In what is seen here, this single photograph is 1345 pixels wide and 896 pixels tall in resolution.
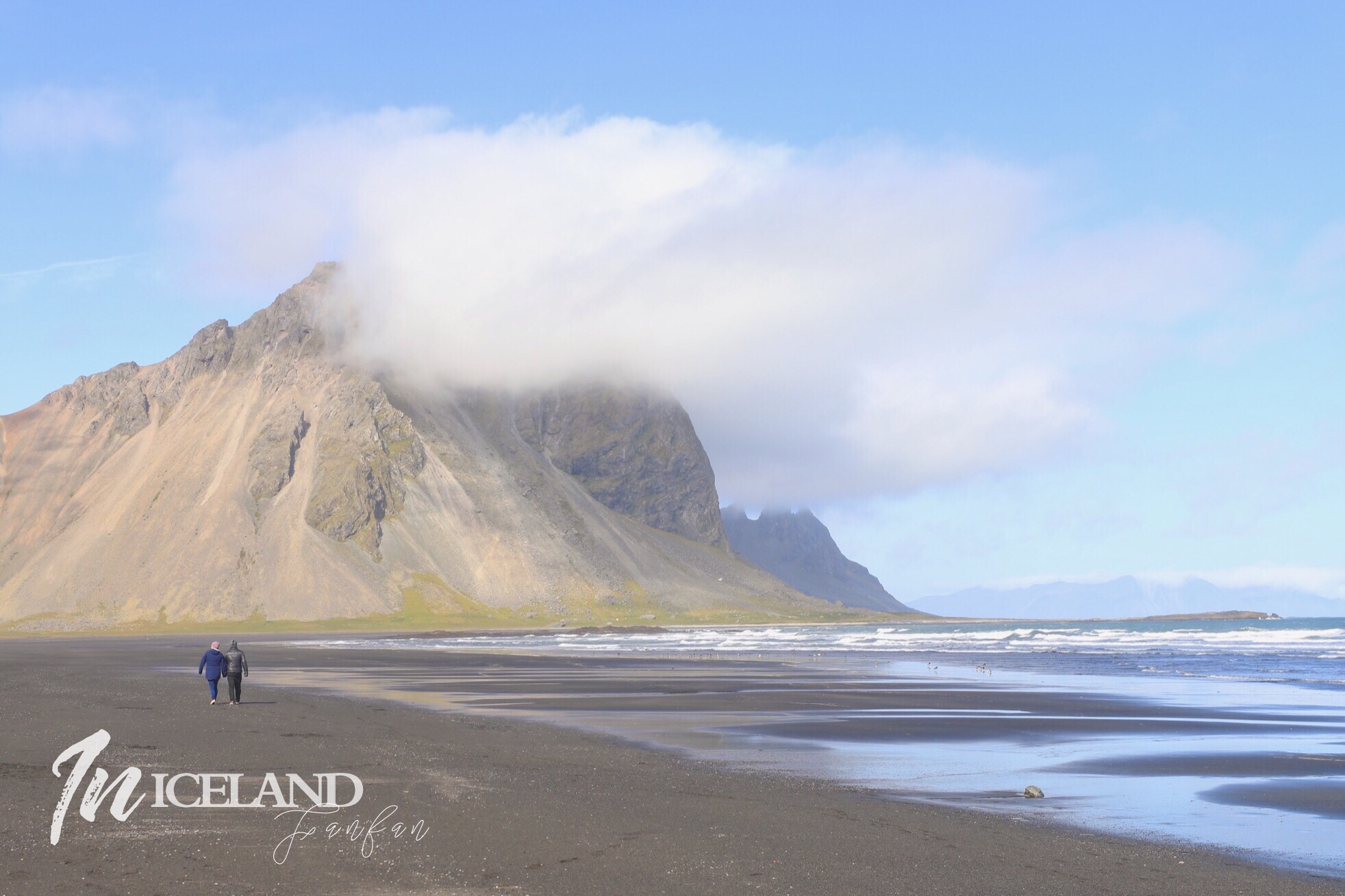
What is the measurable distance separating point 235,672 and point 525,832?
64.9ft

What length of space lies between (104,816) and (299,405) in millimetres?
182878

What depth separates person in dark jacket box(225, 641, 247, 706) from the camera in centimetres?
3055

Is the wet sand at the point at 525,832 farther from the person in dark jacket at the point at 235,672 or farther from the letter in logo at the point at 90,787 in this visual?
the person in dark jacket at the point at 235,672

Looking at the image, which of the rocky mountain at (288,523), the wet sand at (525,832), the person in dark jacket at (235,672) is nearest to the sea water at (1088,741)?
the wet sand at (525,832)

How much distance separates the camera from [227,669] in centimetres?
3092

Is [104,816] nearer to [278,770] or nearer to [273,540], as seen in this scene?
[278,770]

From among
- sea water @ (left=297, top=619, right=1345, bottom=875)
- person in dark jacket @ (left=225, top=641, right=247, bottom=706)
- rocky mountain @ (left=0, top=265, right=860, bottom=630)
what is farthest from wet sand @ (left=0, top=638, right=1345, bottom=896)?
rocky mountain @ (left=0, top=265, right=860, bottom=630)

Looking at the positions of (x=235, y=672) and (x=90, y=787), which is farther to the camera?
(x=235, y=672)

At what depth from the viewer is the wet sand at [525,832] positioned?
452 inches

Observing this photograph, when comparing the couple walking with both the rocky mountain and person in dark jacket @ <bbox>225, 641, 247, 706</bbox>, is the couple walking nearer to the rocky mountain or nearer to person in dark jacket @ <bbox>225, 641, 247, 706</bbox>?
person in dark jacket @ <bbox>225, 641, 247, 706</bbox>

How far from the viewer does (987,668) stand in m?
55.4

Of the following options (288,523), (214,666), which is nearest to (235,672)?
(214,666)

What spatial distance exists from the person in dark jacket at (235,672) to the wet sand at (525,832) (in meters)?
3.44

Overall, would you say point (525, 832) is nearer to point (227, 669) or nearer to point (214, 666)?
point (227, 669)
